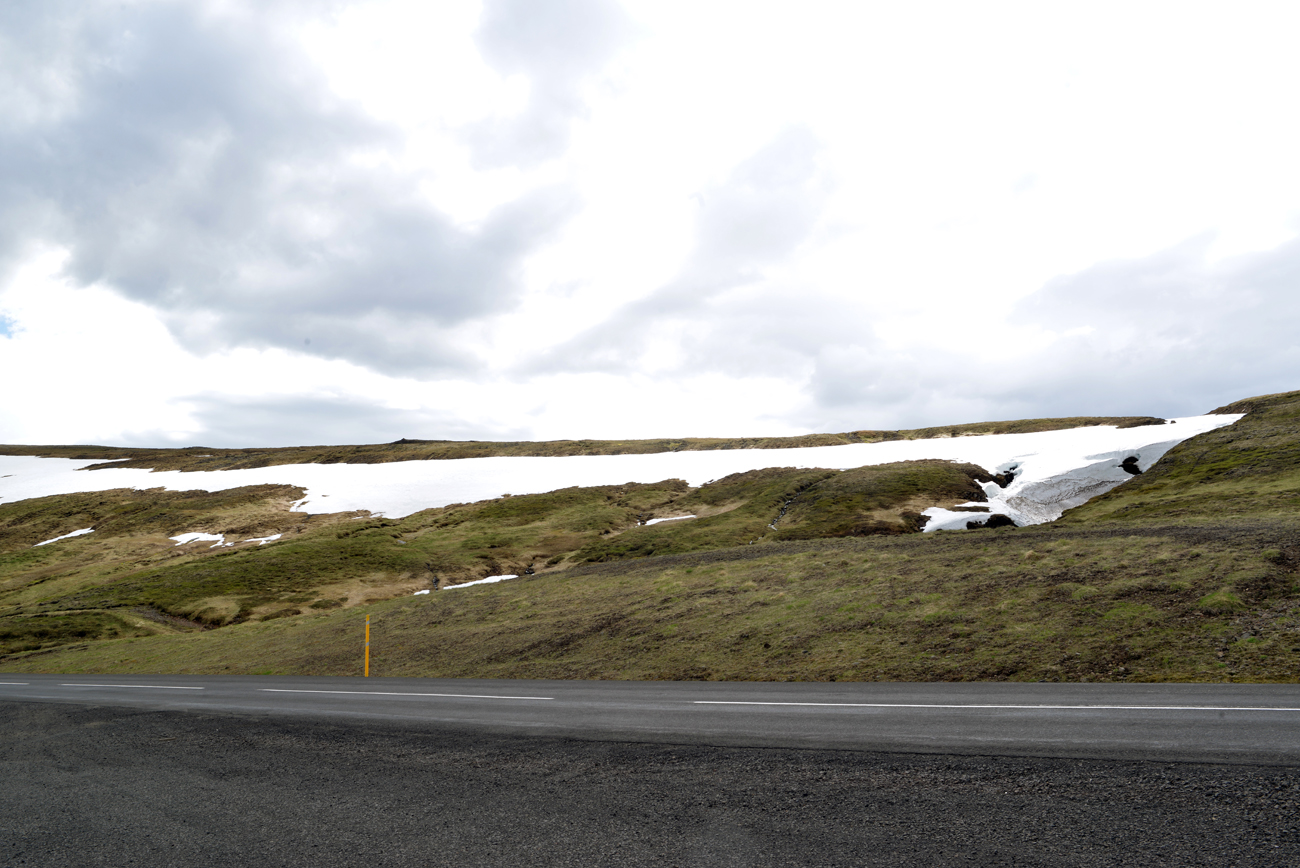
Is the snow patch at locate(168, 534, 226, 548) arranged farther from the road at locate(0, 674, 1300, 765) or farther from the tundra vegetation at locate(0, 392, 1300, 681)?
the road at locate(0, 674, 1300, 765)

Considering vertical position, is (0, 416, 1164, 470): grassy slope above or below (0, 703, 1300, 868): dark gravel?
above

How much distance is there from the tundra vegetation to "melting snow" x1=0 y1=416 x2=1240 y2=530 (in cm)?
410

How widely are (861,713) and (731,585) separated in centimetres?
1782

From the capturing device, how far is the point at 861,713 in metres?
10.5

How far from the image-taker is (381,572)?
173 ft

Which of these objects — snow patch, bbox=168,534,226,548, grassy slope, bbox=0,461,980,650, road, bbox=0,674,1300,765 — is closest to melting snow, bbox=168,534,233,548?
snow patch, bbox=168,534,226,548

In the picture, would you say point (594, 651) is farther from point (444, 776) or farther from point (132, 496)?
point (132, 496)

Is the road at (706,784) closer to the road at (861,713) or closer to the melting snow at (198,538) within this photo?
the road at (861,713)

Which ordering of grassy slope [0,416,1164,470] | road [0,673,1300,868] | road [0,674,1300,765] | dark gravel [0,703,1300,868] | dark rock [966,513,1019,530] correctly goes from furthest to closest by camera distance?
1. grassy slope [0,416,1164,470]
2. dark rock [966,513,1019,530]
3. road [0,674,1300,765]
4. road [0,673,1300,868]
5. dark gravel [0,703,1300,868]

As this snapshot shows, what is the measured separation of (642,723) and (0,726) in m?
13.9

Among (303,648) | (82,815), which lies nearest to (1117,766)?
(82,815)

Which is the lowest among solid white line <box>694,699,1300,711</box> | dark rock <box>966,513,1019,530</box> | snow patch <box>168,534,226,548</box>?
snow patch <box>168,534,226,548</box>

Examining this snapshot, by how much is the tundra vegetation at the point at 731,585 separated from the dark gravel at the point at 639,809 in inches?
337

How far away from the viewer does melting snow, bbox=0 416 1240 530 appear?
50781 millimetres
